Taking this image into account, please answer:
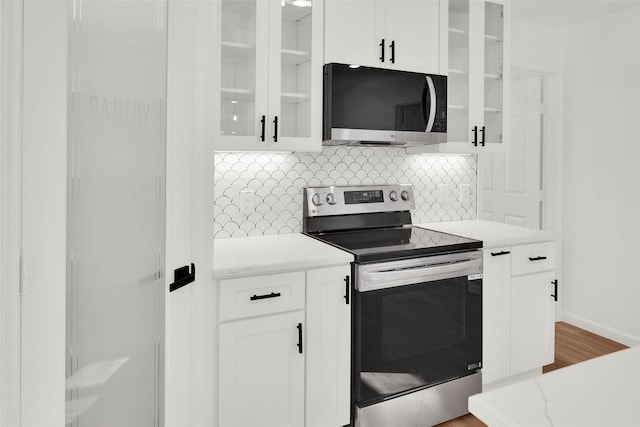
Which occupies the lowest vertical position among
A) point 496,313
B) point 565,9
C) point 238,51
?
point 496,313

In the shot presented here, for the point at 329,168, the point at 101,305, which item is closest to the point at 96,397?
the point at 101,305

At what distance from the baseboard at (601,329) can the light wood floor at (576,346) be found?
0.03 meters

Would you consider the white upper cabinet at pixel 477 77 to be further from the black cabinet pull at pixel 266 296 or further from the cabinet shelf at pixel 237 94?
the black cabinet pull at pixel 266 296

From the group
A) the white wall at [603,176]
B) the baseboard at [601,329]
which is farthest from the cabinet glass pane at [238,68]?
the baseboard at [601,329]

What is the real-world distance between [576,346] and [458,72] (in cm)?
232

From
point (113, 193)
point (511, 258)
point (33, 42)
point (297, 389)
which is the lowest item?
point (297, 389)

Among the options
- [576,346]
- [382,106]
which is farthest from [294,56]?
[576,346]

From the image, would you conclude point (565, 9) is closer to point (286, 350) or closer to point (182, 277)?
point (286, 350)

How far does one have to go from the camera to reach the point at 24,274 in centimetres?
84

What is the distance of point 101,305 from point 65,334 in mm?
157

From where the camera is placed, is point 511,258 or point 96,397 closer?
point 96,397

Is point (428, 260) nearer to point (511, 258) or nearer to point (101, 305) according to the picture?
point (511, 258)

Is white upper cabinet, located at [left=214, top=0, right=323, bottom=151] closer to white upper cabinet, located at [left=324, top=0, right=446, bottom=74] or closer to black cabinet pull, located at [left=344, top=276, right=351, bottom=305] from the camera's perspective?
white upper cabinet, located at [left=324, top=0, right=446, bottom=74]

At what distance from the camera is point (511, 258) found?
2.59m
